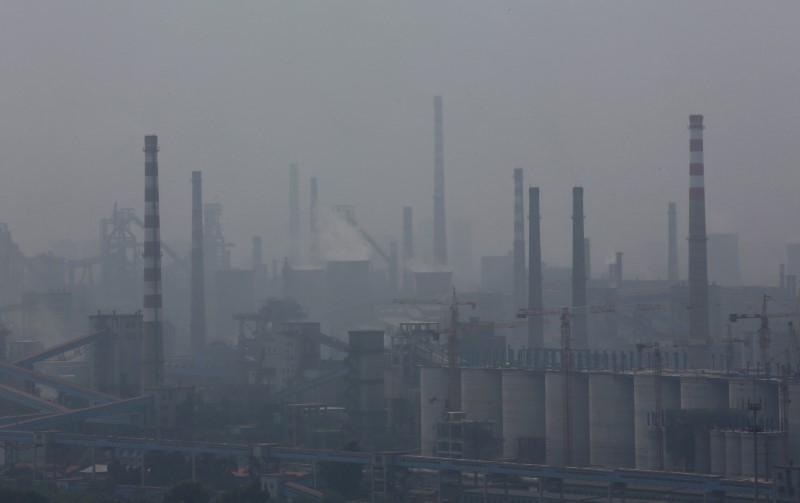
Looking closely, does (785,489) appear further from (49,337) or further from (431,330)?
(49,337)

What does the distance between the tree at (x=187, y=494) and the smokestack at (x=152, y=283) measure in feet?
37.4

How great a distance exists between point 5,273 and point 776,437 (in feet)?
132

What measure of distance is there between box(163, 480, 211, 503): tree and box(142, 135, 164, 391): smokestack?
1141cm

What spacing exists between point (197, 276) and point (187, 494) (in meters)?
24.1

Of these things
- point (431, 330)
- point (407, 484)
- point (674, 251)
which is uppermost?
point (674, 251)

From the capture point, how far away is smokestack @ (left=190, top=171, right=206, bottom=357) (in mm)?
43562

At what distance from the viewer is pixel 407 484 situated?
22.0 metres

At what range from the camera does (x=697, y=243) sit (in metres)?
31.7

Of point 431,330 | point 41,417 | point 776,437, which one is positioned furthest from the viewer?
point 431,330

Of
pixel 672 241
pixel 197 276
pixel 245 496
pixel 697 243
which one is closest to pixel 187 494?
pixel 245 496

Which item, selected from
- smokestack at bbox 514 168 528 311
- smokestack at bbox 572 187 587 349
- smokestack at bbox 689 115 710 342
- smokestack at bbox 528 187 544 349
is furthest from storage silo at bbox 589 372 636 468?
smokestack at bbox 514 168 528 311

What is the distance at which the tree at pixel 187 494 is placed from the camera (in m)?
19.7

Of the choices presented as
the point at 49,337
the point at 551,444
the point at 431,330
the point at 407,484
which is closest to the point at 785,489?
the point at 407,484

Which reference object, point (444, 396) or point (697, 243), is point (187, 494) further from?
point (697, 243)
